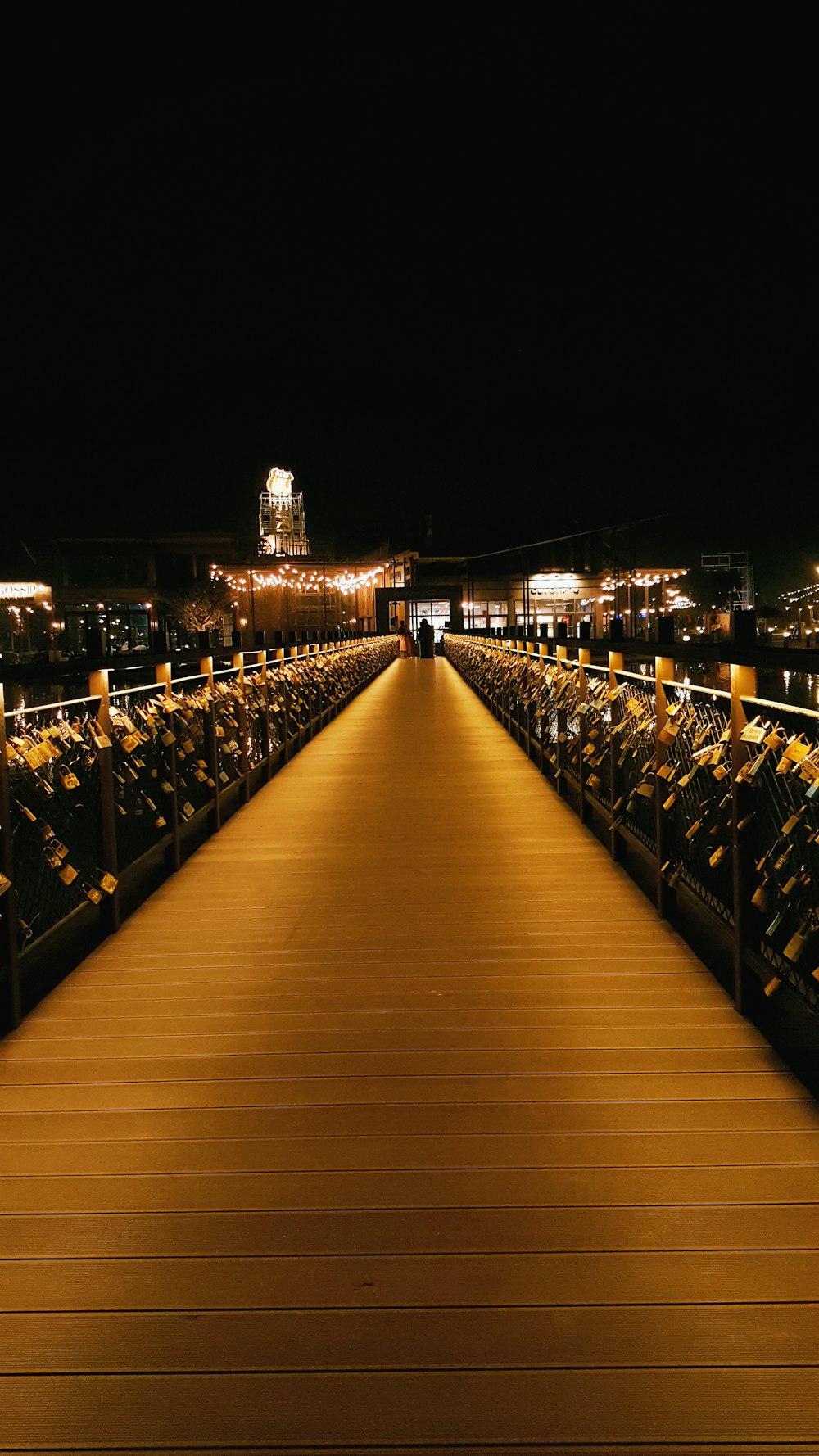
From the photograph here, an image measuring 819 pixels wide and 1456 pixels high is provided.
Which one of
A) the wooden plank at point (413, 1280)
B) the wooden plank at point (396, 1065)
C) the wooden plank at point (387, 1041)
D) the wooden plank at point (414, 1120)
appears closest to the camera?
the wooden plank at point (413, 1280)

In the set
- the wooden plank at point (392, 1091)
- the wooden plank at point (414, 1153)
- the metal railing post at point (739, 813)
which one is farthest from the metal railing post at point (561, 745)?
the wooden plank at point (414, 1153)

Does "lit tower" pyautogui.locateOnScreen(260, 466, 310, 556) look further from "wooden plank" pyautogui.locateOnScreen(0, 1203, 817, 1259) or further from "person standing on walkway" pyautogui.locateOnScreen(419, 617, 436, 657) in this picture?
"wooden plank" pyautogui.locateOnScreen(0, 1203, 817, 1259)

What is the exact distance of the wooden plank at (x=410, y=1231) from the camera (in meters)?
2.02

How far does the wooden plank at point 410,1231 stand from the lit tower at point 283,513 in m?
67.7

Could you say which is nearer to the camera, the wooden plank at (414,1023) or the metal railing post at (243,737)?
the wooden plank at (414,1023)

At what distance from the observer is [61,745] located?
379 centimetres

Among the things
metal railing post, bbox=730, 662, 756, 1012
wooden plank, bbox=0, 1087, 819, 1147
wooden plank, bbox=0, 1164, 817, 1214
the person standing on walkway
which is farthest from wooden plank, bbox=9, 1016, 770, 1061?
the person standing on walkway

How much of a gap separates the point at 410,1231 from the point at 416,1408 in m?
0.46

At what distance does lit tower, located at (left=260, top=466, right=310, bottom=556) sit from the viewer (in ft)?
230

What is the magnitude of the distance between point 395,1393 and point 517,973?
2.03 meters

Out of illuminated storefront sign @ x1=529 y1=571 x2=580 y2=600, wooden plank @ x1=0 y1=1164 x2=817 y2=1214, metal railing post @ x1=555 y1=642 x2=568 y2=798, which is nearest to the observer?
wooden plank @ x1=0 y1=1164 x2=817 y2=1214

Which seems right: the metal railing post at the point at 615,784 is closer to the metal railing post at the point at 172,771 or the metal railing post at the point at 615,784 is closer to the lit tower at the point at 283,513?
the metal railing post at the point at 172,771

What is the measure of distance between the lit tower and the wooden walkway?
66.4m

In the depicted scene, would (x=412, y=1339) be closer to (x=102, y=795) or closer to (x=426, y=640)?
(x=102, y=795)
